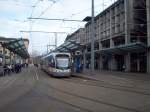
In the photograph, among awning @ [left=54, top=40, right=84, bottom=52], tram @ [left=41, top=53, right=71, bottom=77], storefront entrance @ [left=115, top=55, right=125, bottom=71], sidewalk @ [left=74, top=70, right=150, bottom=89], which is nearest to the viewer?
sidewalk @ [left=74, top=70, right=150, bottom=89]

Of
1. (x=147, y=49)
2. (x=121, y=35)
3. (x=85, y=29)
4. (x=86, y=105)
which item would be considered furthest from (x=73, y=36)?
(x=86, y=105)

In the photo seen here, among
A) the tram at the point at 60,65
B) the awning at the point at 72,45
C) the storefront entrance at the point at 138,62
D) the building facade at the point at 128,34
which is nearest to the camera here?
the tram at the point at 60,65

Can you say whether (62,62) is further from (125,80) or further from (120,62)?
(120,62)

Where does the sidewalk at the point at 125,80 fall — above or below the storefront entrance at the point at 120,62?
below

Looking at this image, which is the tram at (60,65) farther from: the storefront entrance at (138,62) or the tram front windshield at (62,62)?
the storefront entrance at (138,62)

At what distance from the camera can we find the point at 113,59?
55.1 meters

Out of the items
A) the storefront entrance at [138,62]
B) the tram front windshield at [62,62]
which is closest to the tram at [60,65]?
the tram front windshield at [62,62]

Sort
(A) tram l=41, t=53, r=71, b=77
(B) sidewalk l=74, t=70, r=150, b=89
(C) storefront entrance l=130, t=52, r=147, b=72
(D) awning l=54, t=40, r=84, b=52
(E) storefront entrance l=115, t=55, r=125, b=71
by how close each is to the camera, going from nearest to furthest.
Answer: (B) sidewalk l=74, t=70, r=150, b=89
(A) tram l=41, t=53, r=71, b=77
(D) awning l=54, t=40, r=84, b=52
(C) storefront entrance l=130, t=52, r=147, b=72
(E) storefront entrance l=115, t=55, r=125, b=71

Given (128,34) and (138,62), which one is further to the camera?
(128,34)

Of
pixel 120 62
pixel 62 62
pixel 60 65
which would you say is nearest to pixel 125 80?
pixel 60 65

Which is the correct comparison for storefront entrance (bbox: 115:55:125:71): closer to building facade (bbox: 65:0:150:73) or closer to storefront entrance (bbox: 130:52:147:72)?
building facade (bbox: 65:0:150:73)

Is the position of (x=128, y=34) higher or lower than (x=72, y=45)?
higher

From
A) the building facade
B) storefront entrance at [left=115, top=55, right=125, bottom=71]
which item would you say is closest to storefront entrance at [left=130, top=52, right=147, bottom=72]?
the building facade

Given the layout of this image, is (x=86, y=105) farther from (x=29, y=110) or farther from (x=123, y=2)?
(x=123, y=2)
